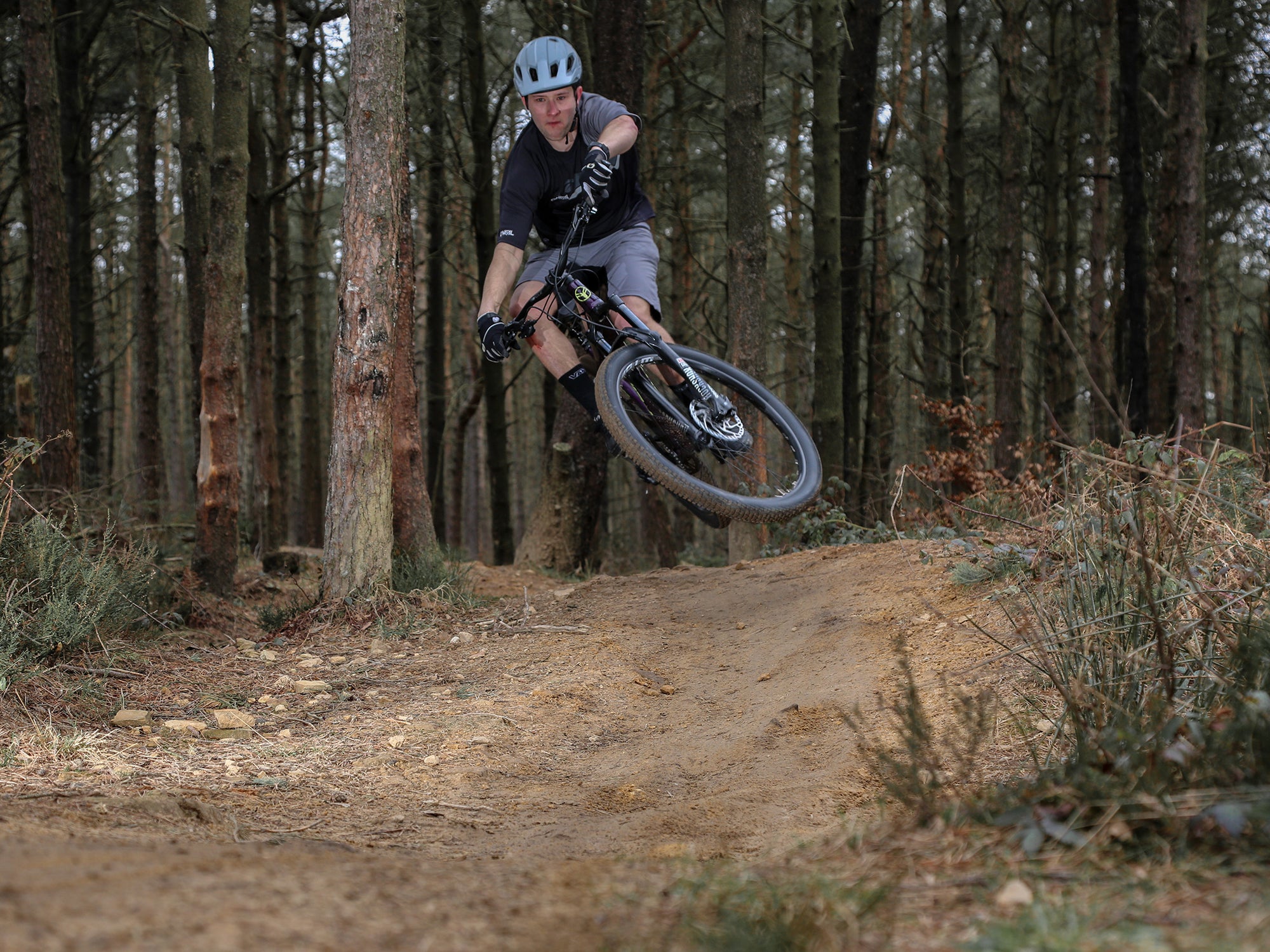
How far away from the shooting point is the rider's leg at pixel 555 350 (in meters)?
5.92

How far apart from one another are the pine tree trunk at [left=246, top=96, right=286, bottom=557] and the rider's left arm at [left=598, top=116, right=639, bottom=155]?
7.26m

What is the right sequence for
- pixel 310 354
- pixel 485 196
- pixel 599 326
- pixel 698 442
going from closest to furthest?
pixel 698 442 → pixel 599 326 → pixel 485 196 → pixel 310 354

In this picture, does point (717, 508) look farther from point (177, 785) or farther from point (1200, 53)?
point (1200, 53)

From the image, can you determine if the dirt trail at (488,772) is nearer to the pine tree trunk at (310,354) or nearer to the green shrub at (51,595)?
the green shrub at (51,595)

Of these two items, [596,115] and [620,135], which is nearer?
[620,135]

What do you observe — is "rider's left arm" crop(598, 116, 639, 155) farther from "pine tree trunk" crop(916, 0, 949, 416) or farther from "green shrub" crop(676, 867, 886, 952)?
"pine tree trunk" crop(916, 0, 949, 416)

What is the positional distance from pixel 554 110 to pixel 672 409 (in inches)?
72.3

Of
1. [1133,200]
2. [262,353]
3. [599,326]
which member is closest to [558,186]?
[599,326]

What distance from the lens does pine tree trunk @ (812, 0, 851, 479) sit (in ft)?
34.3

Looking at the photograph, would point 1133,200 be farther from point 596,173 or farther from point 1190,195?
point 596,173

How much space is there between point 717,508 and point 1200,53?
9.18 meters

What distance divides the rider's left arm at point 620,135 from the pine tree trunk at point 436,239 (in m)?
8.27

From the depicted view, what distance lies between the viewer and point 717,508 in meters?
4.92

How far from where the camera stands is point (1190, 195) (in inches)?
424
